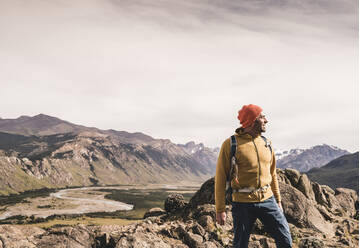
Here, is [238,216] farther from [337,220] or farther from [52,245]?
[337,220]

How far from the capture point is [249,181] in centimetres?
741

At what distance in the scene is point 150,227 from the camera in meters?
14.7

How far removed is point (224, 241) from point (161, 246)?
137 inches

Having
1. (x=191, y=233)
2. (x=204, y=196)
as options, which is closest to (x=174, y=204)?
(x=204, y=196)

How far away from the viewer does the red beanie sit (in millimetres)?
7582

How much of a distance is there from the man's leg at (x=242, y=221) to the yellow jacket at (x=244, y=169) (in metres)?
0.22

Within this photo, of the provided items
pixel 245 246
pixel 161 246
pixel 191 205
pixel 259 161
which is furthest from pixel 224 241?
pixel 191 205

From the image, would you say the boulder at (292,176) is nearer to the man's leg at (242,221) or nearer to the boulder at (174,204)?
the boulder at (174,204)

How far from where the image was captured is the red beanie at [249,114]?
758 centimetres

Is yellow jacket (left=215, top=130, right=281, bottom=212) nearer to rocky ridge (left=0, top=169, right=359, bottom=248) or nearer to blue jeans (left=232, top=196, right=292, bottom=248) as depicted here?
blue jeans (left=232, top=196, right=292, bottom=248)

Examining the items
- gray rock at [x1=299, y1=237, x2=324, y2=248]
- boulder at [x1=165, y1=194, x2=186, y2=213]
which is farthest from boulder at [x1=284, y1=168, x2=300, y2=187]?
gray rock at [x1=299, y1=237, x2=324, y2=248]

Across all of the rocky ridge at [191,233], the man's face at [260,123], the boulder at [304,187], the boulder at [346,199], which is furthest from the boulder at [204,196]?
the boulder at [346,199]

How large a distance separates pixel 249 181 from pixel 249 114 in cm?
189

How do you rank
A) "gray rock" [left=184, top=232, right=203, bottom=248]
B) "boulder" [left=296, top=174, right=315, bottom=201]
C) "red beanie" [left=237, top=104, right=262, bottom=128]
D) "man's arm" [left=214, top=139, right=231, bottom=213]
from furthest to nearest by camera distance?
1. "boulder" [left=296, top=174, right=315, bottom=201]
2. "gray rock" [left=184, top=232, right=203, bottom=248]
3. "red beanie" [left=237, top=104, right=262, bottom=128]
4. "man's arm" [left=214, top=139, right=231, bottom=213]
